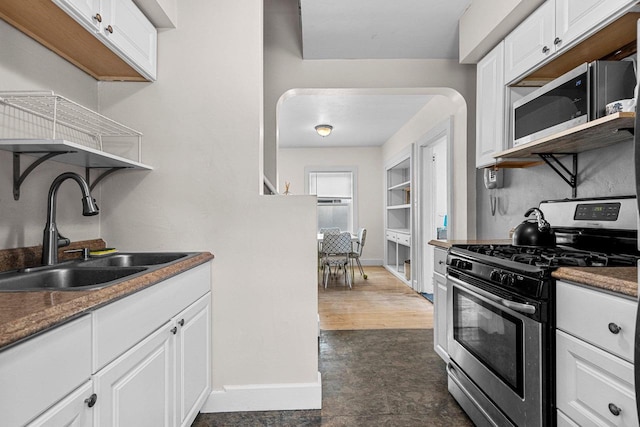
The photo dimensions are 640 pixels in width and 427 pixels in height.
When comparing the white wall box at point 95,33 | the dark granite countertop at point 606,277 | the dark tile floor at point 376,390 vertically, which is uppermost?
the white wall box at point 95,33

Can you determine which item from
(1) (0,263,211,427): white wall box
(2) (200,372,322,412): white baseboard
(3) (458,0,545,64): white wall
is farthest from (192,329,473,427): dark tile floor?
(3) (458,0,545,64): white wall

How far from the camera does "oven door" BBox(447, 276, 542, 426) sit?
1.42 meters

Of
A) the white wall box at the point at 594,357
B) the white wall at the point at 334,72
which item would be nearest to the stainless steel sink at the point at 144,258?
the white wall at the point at 334,72

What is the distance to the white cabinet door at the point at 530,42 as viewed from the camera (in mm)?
1899

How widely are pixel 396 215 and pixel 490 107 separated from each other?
4664mm

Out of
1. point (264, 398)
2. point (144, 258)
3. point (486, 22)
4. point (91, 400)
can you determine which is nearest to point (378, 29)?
point (486, 22)

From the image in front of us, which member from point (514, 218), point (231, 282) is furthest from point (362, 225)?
point (231, 282)

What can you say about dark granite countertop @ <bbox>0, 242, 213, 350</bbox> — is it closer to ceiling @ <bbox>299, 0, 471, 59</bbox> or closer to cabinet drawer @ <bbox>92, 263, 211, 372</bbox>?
cabinet drawer @ <bbox>92, 263, 211, 372</bbox>

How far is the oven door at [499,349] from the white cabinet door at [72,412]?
1.45 metres

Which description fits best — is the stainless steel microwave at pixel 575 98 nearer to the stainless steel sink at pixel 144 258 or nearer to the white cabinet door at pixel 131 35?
the stainless steel sink at pixel 144 258

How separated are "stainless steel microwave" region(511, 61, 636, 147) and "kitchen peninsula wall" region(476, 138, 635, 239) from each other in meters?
0.30

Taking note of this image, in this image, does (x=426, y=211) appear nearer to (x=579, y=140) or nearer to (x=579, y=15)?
(x=579, y=140)

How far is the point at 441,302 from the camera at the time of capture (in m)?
2.50

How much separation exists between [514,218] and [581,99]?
3.67 ft
